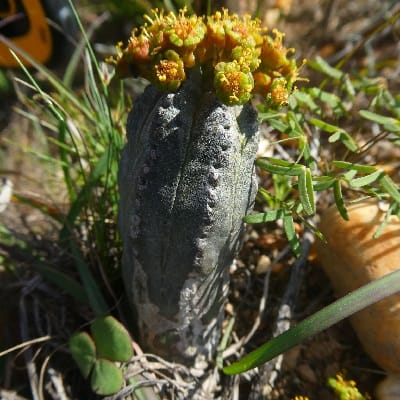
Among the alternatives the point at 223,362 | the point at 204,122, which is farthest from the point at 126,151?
the point at 223,362

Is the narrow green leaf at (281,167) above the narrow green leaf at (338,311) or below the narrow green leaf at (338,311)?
above

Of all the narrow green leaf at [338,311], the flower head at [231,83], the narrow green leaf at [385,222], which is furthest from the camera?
the narrow green leaf at [385,222]

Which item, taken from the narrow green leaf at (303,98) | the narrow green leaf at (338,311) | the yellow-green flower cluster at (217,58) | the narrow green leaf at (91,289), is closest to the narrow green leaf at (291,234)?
the narrow green leaf at (338,311)

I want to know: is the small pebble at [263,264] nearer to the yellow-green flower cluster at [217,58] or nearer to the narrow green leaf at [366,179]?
the narrow green leaf at [366,179]

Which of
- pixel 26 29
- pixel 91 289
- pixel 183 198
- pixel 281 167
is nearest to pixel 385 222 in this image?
pixel 281 167

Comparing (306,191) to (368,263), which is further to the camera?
(368,263)

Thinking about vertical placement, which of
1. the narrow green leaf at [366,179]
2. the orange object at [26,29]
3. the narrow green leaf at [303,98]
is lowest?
the narrow green leaf at [366,179]

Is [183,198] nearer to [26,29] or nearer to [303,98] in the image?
[303,98]
